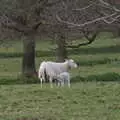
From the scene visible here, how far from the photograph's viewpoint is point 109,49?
47.7 meters

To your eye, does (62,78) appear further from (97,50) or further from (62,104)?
(97,50)

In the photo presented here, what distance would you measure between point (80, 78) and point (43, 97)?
9865 mm

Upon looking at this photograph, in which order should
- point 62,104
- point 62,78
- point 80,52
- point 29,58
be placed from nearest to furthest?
point 62,104, point 62,78, point 29,58, point 80,52

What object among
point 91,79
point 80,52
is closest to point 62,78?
point 91,79

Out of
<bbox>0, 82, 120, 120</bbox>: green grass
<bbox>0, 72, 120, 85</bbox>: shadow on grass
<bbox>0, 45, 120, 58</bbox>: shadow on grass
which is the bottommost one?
<bbox>0, 72, 120, 85</bbox>: shadow on grass

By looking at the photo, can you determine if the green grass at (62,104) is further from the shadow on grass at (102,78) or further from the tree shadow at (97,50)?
the tree shadow at (97,50)

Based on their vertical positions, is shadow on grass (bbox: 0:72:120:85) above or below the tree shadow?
below

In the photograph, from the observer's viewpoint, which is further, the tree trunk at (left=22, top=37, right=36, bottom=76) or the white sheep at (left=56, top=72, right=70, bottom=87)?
the tree trunk at (left=22, top=37, right=36, bottom=76)

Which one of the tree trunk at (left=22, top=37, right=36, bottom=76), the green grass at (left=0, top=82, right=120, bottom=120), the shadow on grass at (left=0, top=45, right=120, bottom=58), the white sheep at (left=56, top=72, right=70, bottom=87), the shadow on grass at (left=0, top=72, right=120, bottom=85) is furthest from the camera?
the shadow on grass at (left=0, top=45, right=120, bottom=58)

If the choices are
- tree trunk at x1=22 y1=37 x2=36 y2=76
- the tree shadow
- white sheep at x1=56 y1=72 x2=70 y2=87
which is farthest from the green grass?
the tree shadow

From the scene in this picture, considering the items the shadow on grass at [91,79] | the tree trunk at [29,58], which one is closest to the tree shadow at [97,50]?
the tree trunk at [29,58]

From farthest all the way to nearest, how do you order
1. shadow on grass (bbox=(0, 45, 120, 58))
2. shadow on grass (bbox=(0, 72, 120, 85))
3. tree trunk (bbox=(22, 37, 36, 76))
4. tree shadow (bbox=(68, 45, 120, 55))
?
tree shadow (bbox=(68, 45, 120, 55)) < shadow on grass (bbox=(0, 45, 120, 58)) < tree trunk (bbox=(22, 37, 36, 76)) < shadow on grass (bbox=(0, 72, 120, 85))

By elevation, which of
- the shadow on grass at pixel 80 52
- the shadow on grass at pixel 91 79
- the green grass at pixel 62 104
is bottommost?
the shadow on grass at pixel 91 79

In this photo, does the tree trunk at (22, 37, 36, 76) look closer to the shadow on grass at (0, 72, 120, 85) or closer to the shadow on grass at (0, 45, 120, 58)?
the shadow on grass at (0, 72, 120, 85)
